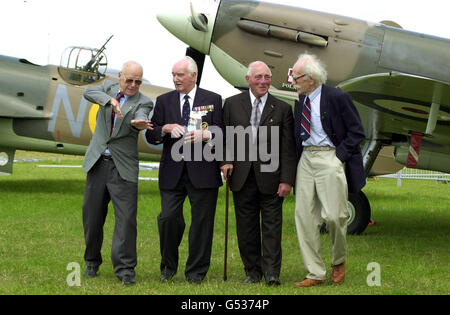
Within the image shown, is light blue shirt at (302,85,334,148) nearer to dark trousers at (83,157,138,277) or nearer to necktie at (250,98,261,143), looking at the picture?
necktie at (250,98,261,143)

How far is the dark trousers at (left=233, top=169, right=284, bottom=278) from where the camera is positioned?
4.85 meters

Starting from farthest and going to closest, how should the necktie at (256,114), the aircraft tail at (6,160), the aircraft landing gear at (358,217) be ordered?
1. the aircraft tail at (6,160)
2. the aircraft landing gear at (358,217)
3. the necktie at (256,114)

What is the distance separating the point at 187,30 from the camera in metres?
8.73

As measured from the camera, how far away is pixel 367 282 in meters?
4.91

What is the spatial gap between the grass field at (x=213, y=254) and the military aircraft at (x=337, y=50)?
1.15m

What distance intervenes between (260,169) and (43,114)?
9230mm

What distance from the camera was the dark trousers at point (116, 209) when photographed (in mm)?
4855

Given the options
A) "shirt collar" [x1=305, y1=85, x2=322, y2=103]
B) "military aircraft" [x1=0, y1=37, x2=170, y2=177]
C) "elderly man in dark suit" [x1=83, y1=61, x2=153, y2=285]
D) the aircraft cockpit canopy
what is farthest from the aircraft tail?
"shirt collar" [x1=305, y1=85, x2=322, y2=103]

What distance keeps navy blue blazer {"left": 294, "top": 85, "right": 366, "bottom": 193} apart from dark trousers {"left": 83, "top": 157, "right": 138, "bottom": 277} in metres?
1.41

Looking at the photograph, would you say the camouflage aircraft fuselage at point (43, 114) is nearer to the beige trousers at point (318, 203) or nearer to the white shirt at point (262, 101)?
the white shirt at point (262, 101)

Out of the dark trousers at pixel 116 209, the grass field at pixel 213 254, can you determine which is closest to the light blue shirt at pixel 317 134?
the grass field at pixel 213 254

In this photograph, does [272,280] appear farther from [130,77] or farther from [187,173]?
[130,77]

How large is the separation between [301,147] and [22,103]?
961 cm
